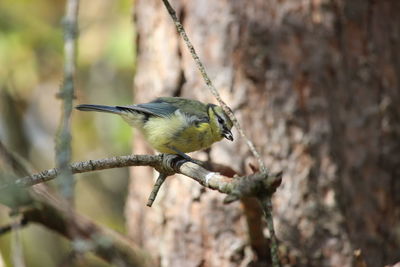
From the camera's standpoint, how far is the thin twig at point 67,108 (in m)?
1.56

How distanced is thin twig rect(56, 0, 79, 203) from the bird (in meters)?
0.69

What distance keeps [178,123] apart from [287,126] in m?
0.61

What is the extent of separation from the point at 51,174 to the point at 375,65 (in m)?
2.31

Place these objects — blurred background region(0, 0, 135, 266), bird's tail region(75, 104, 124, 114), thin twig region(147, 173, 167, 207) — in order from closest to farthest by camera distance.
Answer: thin twig region(147, 173, 167, 207)
bird's tail region(75, 104, 124, 114)
blurred background region(0, 0, 135, 266)

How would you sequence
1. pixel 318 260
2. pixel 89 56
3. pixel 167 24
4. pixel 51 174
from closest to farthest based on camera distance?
pixel 51 174
pixel 318 260
pixel 167 24
pixel 89 56

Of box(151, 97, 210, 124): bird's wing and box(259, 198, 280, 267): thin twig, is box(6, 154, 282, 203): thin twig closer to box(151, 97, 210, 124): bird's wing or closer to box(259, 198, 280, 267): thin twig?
box(259, 198, 280, 267): thin twig

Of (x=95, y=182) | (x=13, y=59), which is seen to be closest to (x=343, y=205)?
(x=95, y=182)

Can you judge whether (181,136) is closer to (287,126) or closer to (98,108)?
(98,108)

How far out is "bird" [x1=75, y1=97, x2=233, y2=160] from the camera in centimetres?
307

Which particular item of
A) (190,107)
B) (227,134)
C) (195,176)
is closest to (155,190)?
(195,176)

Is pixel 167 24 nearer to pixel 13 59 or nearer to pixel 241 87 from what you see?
pixel 241 87

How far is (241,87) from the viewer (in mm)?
3258

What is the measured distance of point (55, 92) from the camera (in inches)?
207

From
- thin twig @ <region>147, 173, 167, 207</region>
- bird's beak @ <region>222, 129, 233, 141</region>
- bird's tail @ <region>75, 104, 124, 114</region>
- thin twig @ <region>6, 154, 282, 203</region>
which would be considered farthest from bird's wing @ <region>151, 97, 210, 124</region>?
thin twig @ <region>147, 173, 167, 207</region>
